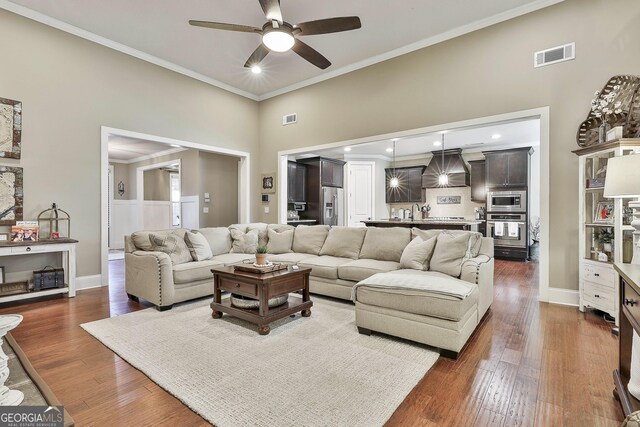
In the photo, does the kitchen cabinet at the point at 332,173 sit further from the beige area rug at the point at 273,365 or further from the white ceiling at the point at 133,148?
the beige area rug at the point at 273,365

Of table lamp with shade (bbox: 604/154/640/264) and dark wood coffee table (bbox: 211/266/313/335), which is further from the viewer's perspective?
dark wood coffee table (bbox: 211/266/313/335)

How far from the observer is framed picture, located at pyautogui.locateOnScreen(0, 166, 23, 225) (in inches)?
149

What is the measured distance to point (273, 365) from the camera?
2.24 metres

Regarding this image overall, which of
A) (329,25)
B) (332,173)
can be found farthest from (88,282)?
(332,173)

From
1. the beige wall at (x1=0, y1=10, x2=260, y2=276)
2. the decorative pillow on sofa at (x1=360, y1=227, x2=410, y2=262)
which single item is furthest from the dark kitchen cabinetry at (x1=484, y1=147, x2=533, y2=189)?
the beige wall at (x1=0, y1=10, x2=260, y2=276)

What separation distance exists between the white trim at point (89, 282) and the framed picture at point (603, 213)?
633 centimetres

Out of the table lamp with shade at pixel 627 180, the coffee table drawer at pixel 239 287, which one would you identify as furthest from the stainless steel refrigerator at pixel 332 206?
the table lamp with shade at pixel 627 180

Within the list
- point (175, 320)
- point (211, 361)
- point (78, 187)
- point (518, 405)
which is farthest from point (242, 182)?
point (518, 405)

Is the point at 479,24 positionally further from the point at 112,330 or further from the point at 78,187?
the point at 78,187

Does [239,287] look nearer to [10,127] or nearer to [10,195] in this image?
[10,195]

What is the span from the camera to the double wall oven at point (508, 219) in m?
7.03

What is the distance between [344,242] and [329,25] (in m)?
2.58

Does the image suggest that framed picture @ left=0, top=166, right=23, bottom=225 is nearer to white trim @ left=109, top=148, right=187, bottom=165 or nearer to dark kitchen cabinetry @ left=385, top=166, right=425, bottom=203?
white trim @ left=109, top=148, right=187, bottom=165

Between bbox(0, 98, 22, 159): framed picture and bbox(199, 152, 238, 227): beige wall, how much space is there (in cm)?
325
